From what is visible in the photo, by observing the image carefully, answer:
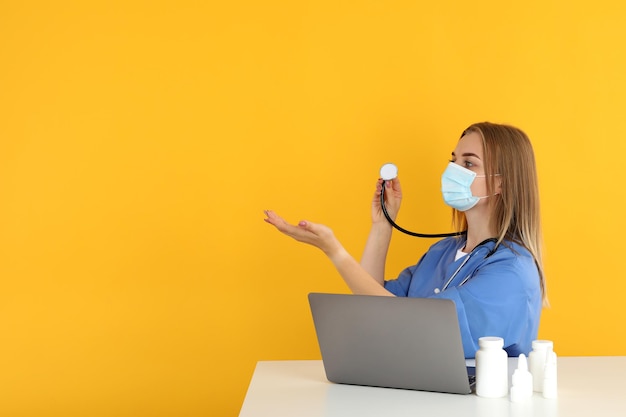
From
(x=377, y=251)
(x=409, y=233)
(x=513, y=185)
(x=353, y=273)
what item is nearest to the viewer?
(x=353, y=273)

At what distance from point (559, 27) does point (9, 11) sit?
6.10 ft

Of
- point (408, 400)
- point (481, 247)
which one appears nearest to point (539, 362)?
point (408, 400)

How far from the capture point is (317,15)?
8.92 feet

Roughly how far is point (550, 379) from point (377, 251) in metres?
1.00

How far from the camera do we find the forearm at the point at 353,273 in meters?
2.13

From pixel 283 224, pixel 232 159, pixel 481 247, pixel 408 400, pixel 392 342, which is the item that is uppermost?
pixel 232 159

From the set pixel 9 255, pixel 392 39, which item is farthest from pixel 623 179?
pixel 9 255

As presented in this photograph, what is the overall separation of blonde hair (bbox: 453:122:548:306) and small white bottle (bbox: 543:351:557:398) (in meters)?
0.61

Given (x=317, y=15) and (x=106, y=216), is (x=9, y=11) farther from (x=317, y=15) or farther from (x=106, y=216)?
(x=317, y=15)

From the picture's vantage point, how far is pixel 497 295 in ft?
6.53

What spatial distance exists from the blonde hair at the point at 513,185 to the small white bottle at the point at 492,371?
0.63 m

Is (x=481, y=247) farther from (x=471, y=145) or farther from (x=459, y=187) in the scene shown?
(x=471, y=145)

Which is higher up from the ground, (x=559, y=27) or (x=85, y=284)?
(x=559, y=27)

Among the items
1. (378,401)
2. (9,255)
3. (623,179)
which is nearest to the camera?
(378,401)
